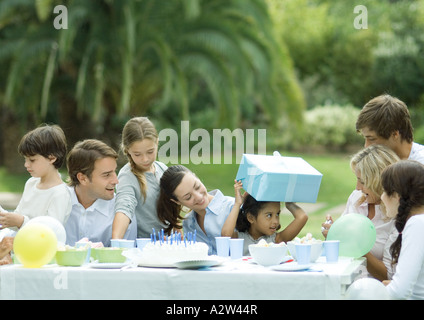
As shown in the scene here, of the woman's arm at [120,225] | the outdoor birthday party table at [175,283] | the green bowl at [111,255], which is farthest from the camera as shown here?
the woman's arm at [120,225]

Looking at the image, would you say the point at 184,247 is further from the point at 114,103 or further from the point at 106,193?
the point at 114,103

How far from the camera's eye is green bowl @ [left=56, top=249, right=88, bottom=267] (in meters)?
3.42

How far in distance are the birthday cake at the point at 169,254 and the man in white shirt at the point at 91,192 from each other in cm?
101

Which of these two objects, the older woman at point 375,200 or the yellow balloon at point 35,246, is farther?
the older woman at point 375,200

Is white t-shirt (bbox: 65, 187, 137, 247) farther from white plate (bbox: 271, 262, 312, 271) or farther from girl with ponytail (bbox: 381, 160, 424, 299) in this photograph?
girl with ponytail (bbox: 381, 160, 424, 299)

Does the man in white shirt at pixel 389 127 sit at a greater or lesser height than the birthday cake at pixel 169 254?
greater

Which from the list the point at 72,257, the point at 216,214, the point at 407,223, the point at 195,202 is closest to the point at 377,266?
the point at 407,223

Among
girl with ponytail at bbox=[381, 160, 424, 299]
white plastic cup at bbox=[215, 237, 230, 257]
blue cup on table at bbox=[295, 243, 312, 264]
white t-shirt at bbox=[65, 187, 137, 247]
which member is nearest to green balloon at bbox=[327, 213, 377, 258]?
girl with ponytail at bbox=[381, 160, 424, 299]

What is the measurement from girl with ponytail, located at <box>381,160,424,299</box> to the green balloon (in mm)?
178

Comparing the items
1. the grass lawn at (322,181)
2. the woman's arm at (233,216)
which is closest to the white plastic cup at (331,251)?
the woman's arm at (233,216)

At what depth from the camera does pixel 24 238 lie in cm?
338

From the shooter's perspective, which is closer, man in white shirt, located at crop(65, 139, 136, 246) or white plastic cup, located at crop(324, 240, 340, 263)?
white plastic cup, located at crop(324, 240, 340, 263)

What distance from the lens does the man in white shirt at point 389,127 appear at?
4.51m

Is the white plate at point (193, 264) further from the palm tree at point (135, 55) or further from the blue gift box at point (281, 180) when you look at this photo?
the palm tree at point (135, 55)
